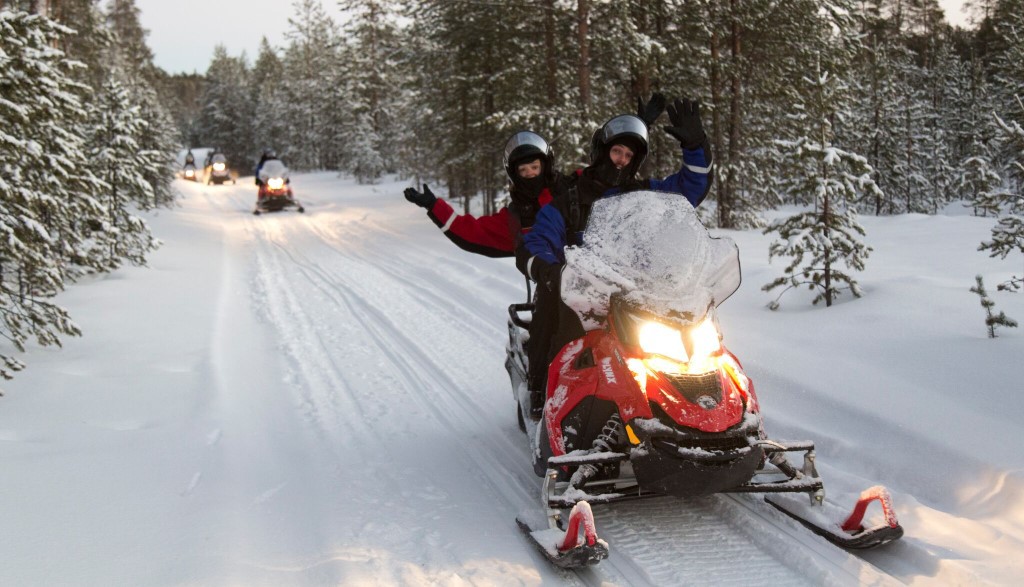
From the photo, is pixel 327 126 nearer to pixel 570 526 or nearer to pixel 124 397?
pixel 124 397

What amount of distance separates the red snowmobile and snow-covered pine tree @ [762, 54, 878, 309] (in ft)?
15.8

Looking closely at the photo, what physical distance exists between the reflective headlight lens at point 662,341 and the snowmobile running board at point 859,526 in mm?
1133

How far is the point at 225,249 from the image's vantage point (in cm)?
1800

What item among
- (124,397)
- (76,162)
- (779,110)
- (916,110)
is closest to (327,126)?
(916,110)

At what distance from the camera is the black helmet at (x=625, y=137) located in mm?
4957

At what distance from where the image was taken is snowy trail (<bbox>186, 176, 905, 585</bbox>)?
150 inches

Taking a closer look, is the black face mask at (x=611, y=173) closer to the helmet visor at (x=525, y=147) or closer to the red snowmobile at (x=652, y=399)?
the helmet visor at (x=525, y=147)

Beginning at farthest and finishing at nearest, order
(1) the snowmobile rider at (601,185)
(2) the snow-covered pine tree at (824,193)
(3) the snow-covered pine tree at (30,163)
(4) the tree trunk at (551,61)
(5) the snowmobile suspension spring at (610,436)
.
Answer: (4) the tree trunk at (551,61) → (2) the snow-covered pine tree at (824,193) → (3) the snow-covered pine tree at (30,163) → (1) the snowmobile rider at (601,185) → (5) the snowmobile suspension spring at (610,436)

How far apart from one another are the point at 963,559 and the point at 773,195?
20791mm

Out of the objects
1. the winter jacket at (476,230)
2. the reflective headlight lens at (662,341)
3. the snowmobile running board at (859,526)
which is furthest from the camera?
the winter jacket at (476,230)

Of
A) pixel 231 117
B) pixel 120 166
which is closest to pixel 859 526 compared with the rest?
pixel 120 166

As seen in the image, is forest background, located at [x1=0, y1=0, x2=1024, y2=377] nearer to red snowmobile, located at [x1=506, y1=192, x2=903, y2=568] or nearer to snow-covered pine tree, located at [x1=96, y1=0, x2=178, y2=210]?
snow-covered pine tree, located at [x1=96, y1=0, x2=178, y2=210]

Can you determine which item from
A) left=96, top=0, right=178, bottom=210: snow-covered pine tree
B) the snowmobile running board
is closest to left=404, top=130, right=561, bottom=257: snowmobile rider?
the snowmobile running board

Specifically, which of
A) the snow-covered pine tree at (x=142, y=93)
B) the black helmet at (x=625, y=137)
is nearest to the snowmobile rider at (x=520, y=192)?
the black helmet at (x=625, y=137)
